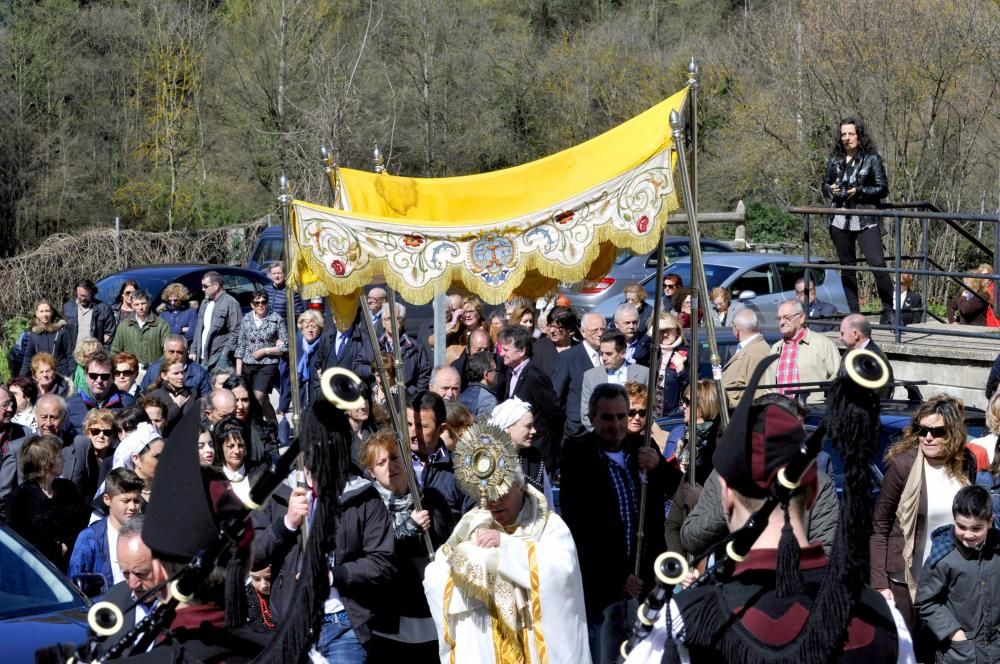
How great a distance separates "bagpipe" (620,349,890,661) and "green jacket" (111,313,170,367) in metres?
10.8

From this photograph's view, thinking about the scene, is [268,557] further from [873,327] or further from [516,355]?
[873,327]

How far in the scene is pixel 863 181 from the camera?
11234mm

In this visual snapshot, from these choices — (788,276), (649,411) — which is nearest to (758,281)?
(788,276)

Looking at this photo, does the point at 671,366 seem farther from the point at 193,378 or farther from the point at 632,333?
the point at 193,378

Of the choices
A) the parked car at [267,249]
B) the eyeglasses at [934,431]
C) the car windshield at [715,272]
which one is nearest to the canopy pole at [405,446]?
the eyeglasses at [934,431]

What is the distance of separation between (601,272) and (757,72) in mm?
20099

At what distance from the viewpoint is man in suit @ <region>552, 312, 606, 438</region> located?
979 centimetres

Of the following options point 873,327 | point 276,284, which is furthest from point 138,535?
point 276,284

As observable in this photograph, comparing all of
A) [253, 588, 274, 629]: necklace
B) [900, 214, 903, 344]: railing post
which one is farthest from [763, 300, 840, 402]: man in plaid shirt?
[253, 588, 274, 629]: necklace

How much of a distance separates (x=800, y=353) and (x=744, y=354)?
0.43 meters

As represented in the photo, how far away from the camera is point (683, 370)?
10430 mm

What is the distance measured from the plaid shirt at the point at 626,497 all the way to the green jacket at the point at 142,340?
8.45 meters

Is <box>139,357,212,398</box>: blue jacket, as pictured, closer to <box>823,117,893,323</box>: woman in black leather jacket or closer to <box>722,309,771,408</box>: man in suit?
<box>722,309,771,408</box>: man in suit

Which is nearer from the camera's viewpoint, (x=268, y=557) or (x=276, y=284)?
(x=268, y=557)
